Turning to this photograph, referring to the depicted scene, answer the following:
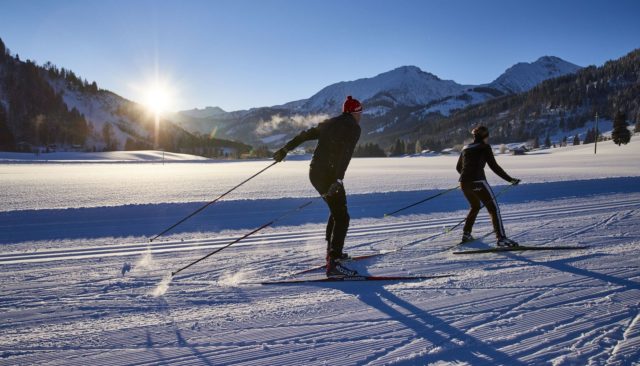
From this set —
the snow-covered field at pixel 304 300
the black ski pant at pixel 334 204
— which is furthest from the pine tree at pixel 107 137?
the black ski pant at pixel 334 204

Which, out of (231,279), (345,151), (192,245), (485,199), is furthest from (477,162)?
(192,245)

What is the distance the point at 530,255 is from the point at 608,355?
Answer: 2.83 m

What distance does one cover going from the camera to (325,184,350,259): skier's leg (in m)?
4.54

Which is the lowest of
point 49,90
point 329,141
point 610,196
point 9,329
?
point 9,329

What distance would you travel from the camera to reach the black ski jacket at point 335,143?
14.3 feet

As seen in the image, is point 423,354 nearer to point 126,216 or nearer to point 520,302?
point 520,302

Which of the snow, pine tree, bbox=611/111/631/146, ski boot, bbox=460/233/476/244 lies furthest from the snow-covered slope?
ski boot, bbox=460/233/476/244

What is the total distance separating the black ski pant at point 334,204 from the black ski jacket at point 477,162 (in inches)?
94.6

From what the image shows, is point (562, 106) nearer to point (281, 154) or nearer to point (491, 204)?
point (491, 204)

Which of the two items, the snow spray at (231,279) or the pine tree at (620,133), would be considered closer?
the snow spray at (231,279)

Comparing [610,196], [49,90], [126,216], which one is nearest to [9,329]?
[126,216]

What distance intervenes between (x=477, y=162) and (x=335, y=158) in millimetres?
2729

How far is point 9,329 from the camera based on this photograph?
10.4ft

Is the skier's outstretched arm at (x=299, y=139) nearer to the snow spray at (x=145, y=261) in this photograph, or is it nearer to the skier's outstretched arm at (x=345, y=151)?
the skier's outstretched arm at (x=345, y=151)
